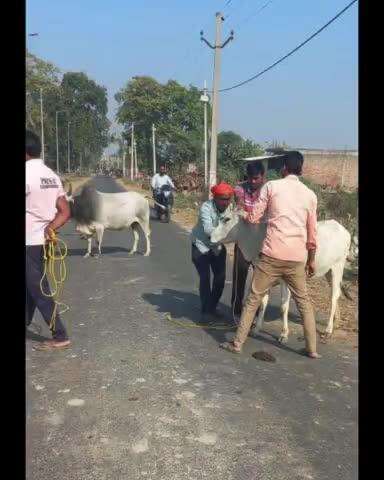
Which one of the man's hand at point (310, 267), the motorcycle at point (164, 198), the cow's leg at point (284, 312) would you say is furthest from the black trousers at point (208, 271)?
the motorcycle at point (164, 198)

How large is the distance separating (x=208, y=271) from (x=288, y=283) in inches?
58.9

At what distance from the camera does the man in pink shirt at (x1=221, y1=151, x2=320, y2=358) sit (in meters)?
4.95

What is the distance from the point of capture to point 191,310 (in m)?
6.97

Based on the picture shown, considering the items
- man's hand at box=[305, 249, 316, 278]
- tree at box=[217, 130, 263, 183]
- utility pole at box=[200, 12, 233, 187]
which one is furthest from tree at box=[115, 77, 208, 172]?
man's hand at box=[305, 249, 316, 278]

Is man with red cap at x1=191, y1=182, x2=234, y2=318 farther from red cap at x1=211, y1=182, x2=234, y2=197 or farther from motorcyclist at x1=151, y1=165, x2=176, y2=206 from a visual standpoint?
motorcyclist at x1=151, y1=165, x2=176, y2=206

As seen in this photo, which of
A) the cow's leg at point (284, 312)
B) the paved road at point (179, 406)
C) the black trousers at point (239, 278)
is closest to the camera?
the paved road at point (179, 406)

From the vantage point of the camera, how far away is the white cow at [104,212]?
36.6 feet

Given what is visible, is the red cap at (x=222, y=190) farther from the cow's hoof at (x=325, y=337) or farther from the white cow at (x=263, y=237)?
the cow's hoof at (x=325, y=337)

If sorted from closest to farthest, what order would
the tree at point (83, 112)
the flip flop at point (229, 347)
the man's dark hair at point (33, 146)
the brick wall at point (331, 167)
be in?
the man's dark hair at point (33, 146) → the flip flop at point (229, 347) → the brick wall at point (331, 167) → the tree at point (83, 112)

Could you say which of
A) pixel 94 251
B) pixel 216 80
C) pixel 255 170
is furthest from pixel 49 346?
pixel 216 80

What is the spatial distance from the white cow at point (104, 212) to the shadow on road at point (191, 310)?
3.67m

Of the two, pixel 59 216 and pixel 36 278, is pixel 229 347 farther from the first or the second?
pixel 59 216
